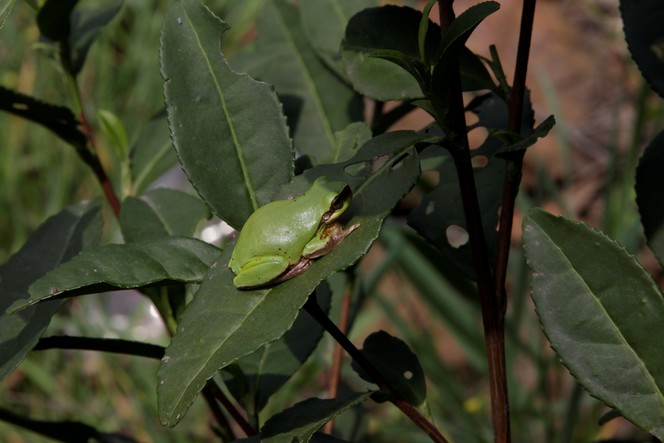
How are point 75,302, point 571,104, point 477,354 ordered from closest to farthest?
point 477,354, point 75,302, point 571,104

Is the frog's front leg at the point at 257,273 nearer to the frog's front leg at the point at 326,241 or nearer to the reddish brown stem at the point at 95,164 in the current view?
the frog's front leg at the point at 326,241

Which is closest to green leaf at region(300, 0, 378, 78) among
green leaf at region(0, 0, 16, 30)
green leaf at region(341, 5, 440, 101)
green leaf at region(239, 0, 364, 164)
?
green leaf at region(239, 0, 364, 164)

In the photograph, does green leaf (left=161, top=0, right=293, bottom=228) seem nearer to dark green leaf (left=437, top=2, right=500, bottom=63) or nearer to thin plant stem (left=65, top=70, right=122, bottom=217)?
dark green leaf (left=437, top=2, right=500, bottom=63)

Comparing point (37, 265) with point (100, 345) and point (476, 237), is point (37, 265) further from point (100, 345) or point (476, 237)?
point (476, 237)

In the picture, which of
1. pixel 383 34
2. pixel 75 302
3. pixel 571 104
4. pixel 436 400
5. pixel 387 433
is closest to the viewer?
pixel 383 34

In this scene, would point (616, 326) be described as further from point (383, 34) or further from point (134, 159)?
point (134, 159)

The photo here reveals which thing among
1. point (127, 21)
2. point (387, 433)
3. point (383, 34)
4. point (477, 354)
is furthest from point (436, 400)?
point (127, 21)

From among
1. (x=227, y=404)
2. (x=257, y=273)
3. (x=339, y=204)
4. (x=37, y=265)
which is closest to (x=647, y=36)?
A: (x=339, y=204)

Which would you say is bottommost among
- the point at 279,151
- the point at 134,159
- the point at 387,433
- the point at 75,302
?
the point at 75,302
